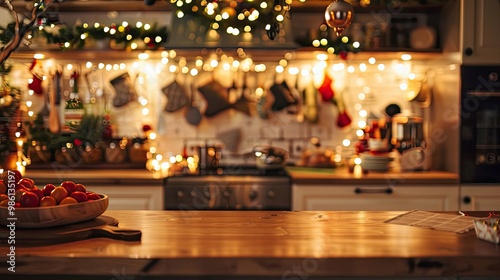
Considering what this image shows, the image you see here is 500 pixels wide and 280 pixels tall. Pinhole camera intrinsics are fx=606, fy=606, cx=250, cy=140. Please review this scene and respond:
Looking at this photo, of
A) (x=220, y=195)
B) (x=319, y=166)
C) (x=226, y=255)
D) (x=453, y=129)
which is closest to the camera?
(x=226, y=255)

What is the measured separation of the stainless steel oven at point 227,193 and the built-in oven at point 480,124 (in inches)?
45.6

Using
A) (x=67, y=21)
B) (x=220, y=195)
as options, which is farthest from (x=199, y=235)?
(x=67, y=21)

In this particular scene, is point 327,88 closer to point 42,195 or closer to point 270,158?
point 270,158

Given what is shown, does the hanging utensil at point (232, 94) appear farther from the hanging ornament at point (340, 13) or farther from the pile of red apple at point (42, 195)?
the pile of red apple at point (42, 195)

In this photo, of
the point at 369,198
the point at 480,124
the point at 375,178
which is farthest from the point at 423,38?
the point at 369,198

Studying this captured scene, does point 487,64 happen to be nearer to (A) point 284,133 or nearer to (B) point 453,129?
(B) point 453,129

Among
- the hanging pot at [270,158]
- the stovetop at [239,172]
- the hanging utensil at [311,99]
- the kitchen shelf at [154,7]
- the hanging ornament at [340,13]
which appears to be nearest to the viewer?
the hanging ornament at [340,13]

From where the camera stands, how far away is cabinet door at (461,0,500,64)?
12.5ft

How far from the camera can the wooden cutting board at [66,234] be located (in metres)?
1.81

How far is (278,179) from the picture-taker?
3.76m

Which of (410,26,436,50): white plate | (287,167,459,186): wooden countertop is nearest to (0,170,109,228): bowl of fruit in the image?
(287,167,459,186): wooden countertop

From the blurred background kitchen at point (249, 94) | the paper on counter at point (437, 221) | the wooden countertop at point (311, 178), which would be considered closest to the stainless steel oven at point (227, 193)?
the wooden countertop at point (311, 178)

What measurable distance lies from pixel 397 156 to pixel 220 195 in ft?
4.47

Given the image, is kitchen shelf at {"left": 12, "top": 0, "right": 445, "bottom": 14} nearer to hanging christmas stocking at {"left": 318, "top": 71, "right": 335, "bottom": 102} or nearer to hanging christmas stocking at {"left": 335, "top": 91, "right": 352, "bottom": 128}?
hanging christmas stocking at {"left": 318, "top": 71, "right": 335, "bottom": 102}
